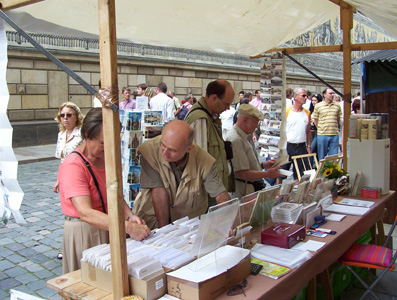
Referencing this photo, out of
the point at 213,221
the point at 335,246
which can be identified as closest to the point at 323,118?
the point at 335,246

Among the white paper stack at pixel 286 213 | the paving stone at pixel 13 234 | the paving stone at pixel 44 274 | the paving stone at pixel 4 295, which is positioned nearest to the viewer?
the white paper stack at pixel 286 213

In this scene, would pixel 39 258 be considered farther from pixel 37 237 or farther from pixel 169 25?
pixel 169 25

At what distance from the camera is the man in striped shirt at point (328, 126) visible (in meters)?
8.66

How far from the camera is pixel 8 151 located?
217 cm

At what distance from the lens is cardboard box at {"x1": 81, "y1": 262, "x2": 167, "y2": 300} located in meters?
1.95

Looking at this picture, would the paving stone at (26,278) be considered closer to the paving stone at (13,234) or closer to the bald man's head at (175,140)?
the paving stone at (13,234)

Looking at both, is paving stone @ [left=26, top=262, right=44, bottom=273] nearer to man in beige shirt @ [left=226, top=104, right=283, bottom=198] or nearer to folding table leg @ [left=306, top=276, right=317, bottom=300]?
man in beige shirt @ [left=226, top=104, right=283, bottom=198]

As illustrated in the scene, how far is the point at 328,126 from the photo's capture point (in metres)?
8.67

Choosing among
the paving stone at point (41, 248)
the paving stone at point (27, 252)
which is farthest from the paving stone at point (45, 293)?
the paving stone at point (41, 248)

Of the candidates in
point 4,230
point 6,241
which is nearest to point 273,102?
point 6,241

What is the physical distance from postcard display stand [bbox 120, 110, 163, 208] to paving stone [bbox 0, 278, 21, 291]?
1583mm

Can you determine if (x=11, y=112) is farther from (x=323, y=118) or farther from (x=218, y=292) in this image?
(x=218, y=292)

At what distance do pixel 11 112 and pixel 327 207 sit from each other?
38.5ft

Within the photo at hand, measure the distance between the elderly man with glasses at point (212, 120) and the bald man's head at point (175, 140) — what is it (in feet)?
2.75
